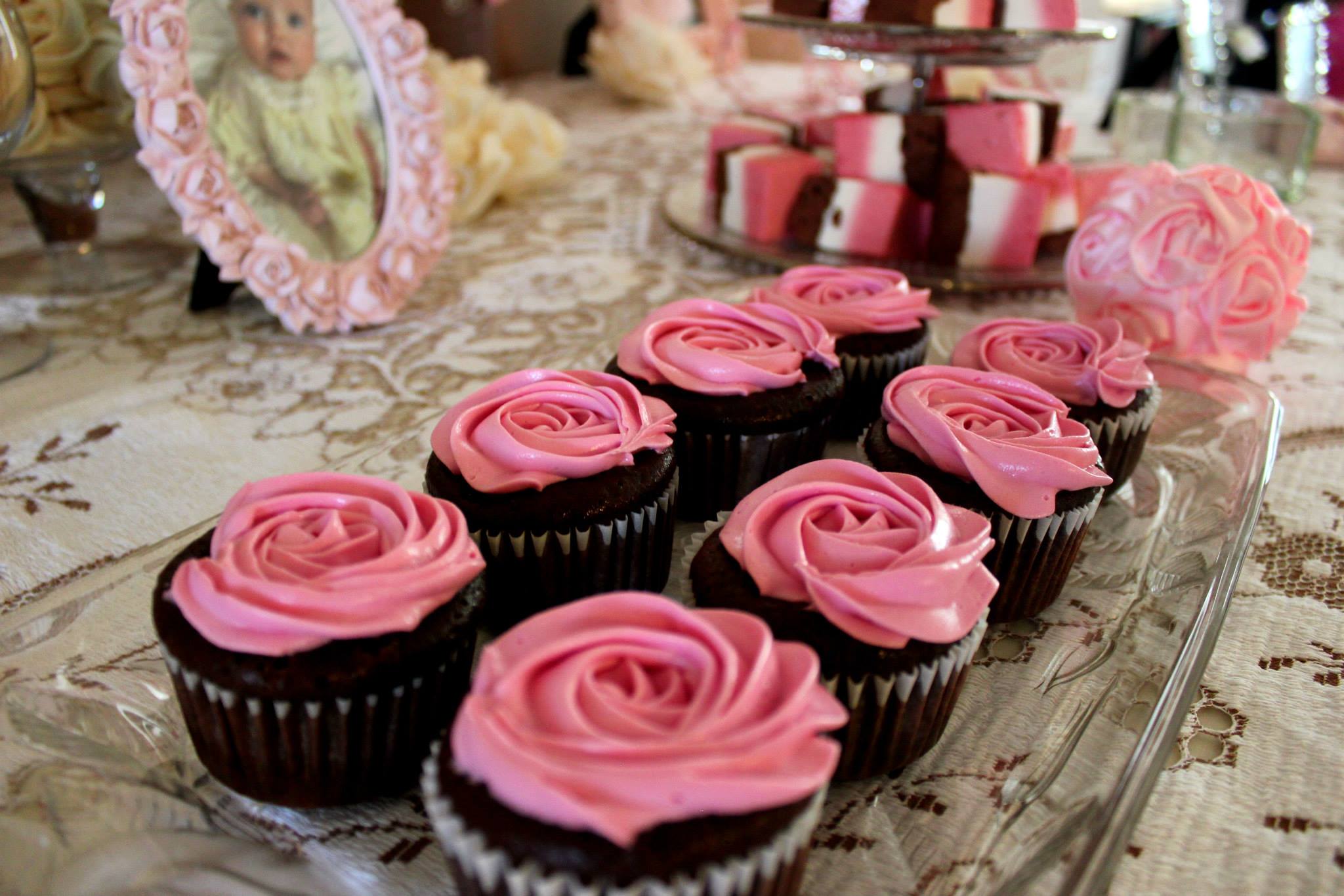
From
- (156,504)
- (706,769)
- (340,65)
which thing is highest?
(340,65)

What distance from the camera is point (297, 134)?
55.0 inches

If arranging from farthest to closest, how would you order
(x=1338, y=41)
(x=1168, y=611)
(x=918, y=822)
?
1. (x=1338, y=41)
2. (x=1168, y=611)
3. (x=918, y=822)

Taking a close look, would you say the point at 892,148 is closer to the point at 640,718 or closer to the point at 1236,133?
the point at 1236,133

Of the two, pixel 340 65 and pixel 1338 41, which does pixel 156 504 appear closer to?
pixel 340 65

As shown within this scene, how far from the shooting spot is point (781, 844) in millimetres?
574

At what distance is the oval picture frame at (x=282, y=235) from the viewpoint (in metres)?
1.22

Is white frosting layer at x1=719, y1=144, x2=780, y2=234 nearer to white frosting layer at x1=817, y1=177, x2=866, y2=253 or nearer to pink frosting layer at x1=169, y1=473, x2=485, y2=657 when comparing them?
white frosting layer at x1=817, y1=177, x2=866, y2=253

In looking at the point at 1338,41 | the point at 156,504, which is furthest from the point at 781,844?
the point at 1338,41

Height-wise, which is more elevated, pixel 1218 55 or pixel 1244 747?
pixel 1218 55

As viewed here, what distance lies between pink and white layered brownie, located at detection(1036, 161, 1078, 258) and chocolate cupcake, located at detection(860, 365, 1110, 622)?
80 cm

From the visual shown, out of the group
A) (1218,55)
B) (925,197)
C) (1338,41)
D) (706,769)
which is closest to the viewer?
(706,769)

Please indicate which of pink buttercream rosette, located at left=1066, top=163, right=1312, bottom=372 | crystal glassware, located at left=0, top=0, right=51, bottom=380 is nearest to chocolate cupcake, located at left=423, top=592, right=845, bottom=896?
pink buttercream rosette, located at left=1066, top=163, right=1312, bottom=372

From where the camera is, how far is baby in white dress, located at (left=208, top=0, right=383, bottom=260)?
134 cm

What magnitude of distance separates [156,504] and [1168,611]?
3.41ft
